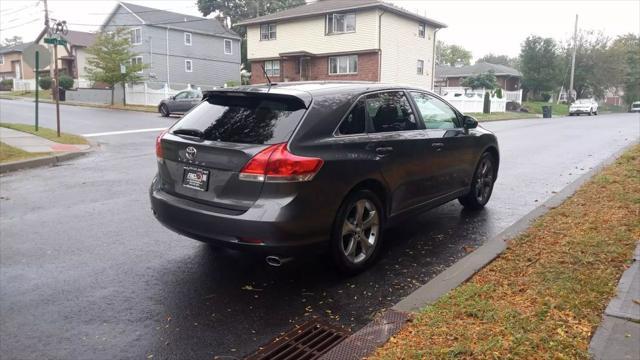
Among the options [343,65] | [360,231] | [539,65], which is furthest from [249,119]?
[539,65]

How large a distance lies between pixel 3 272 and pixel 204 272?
1.81 meters

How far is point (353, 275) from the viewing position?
4551 mm

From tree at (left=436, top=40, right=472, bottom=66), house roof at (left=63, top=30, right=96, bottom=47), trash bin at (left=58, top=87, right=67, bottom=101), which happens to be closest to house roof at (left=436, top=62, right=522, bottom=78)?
house roof at (left=63, top=30, right=96, bottom=47)

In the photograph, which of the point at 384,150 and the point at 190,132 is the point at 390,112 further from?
the point at 190,132

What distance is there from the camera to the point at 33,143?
1306 cm

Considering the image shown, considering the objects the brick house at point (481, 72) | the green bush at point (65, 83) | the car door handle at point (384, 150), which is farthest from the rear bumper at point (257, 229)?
the brick house at point (481, 72)

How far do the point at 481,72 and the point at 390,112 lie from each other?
188 ft

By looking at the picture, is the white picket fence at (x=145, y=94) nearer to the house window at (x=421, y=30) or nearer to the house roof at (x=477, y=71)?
the house window at (x=421, y=30)

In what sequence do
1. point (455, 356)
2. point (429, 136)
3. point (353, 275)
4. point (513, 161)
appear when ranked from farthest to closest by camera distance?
point (513, 161)
point (429, 136)
point (353, 275)
point (455, 356)

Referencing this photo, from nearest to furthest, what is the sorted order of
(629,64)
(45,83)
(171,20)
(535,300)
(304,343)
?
(304,343) < (535,300) < (171,20) < (45,83) < (629,64)

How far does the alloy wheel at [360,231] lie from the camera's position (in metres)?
4.46

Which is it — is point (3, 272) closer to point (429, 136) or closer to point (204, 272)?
point (204, 272)

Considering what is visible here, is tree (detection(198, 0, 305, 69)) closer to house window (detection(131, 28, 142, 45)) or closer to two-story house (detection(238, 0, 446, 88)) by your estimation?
house window (detection(131, 28, 142, 45))

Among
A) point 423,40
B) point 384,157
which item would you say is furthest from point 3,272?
point 423,40
